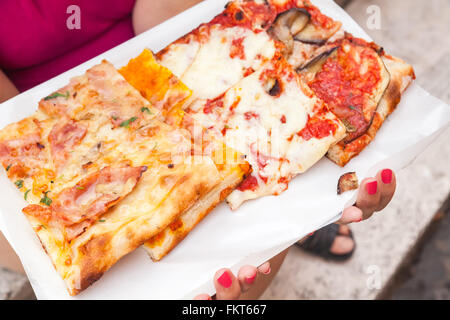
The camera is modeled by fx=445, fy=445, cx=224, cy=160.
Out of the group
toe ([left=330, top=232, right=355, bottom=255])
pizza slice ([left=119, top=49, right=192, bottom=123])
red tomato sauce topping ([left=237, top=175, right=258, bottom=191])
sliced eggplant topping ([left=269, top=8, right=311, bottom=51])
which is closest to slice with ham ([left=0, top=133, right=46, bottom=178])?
pizza slice ([left=119, top=49, right=192, bottom=123])

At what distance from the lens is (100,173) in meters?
2.34

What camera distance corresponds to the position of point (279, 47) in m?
2.79

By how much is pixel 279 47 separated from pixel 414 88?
98 centimetres

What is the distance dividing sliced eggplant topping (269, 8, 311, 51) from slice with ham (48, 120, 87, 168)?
54.8 inches

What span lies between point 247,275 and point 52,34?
1998 mm

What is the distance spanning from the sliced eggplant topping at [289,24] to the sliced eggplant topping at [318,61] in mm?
A: 185

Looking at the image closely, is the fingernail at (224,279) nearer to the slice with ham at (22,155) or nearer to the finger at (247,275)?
the finger at (247,275)

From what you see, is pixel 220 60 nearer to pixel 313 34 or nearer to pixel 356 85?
pixel 313 34

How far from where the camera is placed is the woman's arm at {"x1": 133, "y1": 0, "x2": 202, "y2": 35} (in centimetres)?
329

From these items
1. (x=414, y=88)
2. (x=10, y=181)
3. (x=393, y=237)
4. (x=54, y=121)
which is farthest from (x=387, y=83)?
(x=10, y=181)

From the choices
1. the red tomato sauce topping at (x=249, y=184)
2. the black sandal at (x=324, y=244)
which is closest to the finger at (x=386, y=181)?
the red tomato sauce topping at (x=249, y=184)

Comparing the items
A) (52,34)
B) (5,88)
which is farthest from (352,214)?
(5,88)
